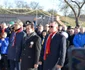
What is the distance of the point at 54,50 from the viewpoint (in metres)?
6.12

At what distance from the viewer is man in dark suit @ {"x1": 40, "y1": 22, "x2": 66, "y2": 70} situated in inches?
237

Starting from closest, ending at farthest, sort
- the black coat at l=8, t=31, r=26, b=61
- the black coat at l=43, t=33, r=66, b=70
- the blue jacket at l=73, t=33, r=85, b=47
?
1. the black coat at l=43, t=33, r=66, b=70
2. the black coat at l=8, t=31, r=26, b=61
3. the blue jacket at l=73, t=33, r=85, b=47

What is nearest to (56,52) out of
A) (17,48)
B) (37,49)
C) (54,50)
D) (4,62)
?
(54,50)

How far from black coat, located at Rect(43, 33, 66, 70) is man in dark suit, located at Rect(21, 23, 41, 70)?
596 mm

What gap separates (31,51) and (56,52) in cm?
92

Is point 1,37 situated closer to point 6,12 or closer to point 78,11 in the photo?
point 6,12

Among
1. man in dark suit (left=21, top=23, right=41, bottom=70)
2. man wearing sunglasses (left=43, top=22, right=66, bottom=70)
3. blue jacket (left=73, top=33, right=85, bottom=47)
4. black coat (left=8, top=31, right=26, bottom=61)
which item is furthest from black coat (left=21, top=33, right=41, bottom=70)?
blue jacket (left=73, top=33, right=85, bottom=47)

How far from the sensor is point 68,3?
43812 millimetres

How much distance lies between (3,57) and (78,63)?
713cm

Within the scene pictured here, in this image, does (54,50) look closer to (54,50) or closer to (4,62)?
(54,50)

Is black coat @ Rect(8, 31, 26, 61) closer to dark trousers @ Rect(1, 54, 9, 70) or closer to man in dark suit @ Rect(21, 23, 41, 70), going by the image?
man in dark suit @ Rect(21, 23, 41, 70)

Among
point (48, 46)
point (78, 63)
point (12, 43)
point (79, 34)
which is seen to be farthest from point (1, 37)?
point (78, 63)

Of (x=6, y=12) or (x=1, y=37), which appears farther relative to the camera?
(x=6, y=12)

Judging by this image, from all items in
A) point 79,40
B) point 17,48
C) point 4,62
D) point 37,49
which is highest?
point 37,49
